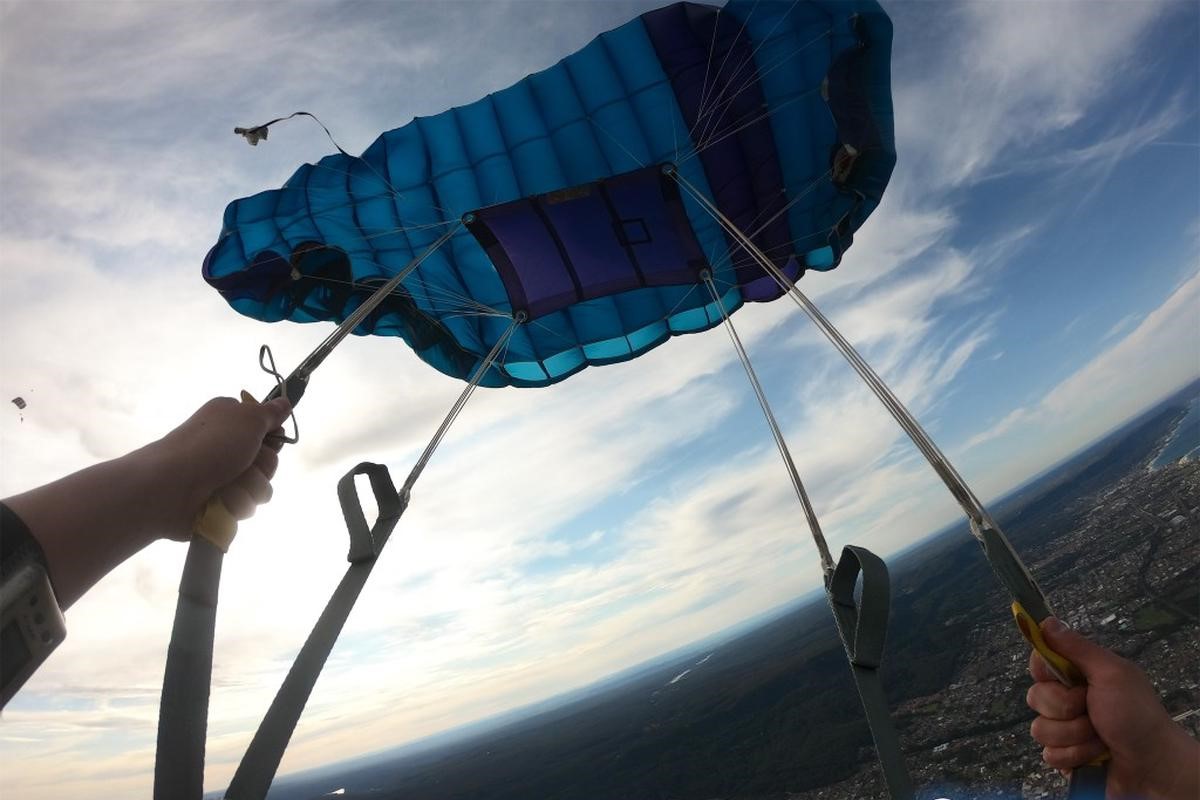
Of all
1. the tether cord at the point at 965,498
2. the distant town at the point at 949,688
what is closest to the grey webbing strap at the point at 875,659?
the tether cord at the point at 965,498

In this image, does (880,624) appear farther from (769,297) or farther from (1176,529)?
(1176,529)

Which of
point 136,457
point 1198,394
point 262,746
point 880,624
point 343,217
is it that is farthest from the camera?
point 1198,394

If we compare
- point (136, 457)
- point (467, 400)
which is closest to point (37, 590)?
point (136, 457)

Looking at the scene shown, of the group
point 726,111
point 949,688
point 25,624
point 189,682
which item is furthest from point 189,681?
point 949,688

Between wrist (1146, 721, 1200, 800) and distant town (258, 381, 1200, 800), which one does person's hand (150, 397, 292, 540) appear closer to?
wrist (1146, 721, 1200, 800)

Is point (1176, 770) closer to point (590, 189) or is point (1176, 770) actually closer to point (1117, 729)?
point (1117, 729)

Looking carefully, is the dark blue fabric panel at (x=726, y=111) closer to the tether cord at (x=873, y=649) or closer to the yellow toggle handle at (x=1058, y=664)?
the tether cord at (x=873, y=649)
